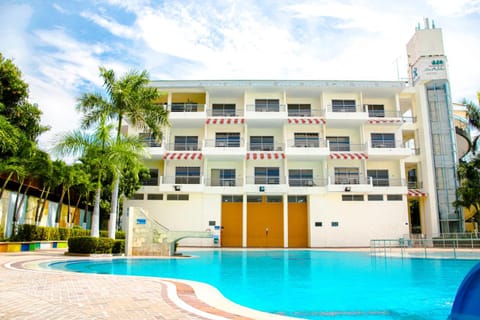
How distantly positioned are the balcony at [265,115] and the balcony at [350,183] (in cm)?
632

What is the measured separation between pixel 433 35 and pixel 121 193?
94.7 feet

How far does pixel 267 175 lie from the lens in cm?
3020

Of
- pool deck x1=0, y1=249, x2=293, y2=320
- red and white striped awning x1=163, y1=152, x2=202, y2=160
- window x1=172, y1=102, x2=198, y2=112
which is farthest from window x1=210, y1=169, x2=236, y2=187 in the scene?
pool deck x1=0, y1=249, x2=293, y2=320

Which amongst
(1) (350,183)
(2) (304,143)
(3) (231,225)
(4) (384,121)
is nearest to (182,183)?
(3) (231,225)

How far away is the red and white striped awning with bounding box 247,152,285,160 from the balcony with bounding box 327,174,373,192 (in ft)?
14.3

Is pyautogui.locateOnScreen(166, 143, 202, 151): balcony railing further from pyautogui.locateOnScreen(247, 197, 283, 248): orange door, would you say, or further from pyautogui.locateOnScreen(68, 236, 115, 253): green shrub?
pyautogui.locateOnScreen(68, 236, 115, 253): green shrub

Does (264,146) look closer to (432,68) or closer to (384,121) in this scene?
(384,121)

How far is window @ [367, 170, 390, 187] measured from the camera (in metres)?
30.2

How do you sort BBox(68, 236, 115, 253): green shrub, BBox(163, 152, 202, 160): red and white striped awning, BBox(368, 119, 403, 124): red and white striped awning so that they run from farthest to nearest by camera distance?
1. BBox(368, 119, 403, 124): red and white striped awning
2. BBox(163, 152, 202, 160): red and white striped awning
3. BBox(68, 236, 115, 253): green shrub

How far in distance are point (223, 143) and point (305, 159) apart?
697 centimetres

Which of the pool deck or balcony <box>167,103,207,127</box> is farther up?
balcony <box>167,103,207,127</box>

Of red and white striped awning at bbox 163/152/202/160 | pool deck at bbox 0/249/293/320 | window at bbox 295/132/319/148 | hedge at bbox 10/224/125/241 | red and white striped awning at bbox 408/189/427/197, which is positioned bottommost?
pool deck at bbox 0/249/293/320

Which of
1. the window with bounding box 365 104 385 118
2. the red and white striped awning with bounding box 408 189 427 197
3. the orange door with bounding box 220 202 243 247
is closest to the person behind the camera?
the orange door with bounding box 220 202 243 247

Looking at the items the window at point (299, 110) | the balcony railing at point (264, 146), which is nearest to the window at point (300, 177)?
the balcony railing at point (264, 146)
